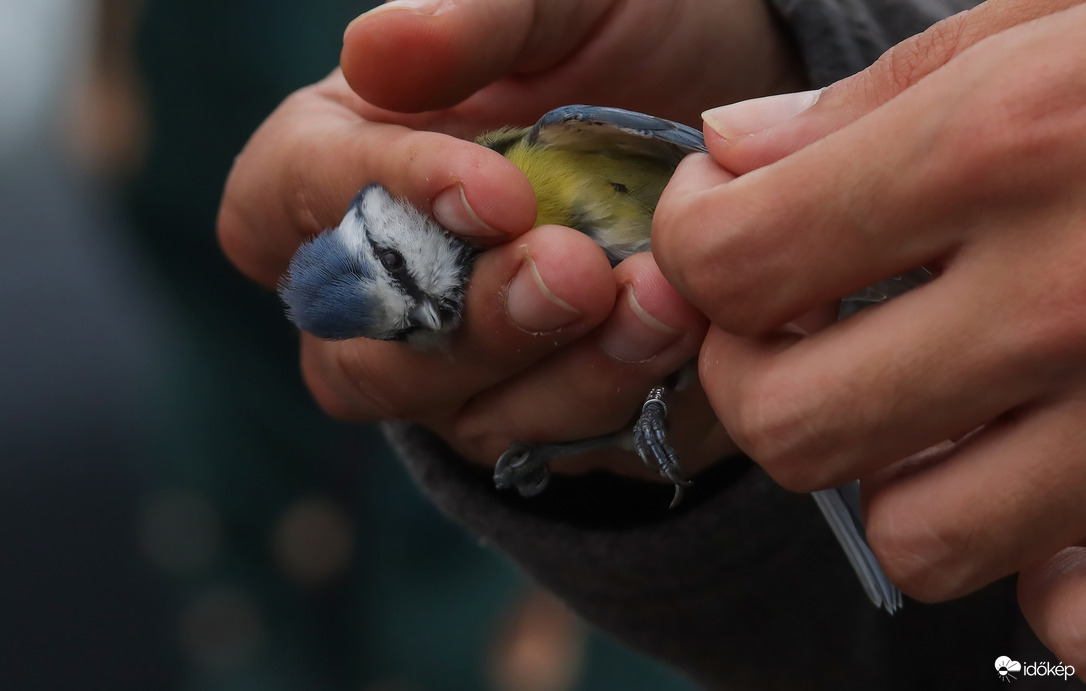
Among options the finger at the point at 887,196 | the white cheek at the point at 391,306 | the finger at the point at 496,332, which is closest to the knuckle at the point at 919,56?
the finger at the point at 887,196

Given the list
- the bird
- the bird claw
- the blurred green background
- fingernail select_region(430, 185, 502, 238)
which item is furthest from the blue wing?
the blurred green background

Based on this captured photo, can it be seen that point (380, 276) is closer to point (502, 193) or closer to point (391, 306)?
point (391, 306)

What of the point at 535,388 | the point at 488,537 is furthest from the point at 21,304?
the point at 535,388

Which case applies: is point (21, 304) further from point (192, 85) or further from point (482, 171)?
point (482, 171)

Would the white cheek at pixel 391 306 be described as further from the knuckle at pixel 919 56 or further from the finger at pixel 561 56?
the knuckle at pixel 919 56

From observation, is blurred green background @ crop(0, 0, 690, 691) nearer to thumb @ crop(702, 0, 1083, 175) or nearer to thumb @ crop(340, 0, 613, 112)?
thumb @ crop(340, 0, 613, 112)

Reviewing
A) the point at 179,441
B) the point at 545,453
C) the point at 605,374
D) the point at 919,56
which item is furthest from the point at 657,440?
the point at 179,441

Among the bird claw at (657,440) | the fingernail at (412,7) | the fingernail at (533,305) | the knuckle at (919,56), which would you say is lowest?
the bird claw at (657,440)
